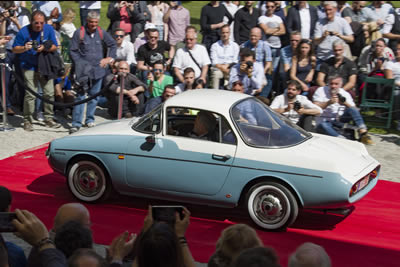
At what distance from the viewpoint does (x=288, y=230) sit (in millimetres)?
8266

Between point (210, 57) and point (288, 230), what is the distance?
6.56 meters

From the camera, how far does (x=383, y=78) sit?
43.3ft

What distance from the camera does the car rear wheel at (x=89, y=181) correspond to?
8.87 metres

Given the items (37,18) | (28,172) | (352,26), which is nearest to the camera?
(28,172)

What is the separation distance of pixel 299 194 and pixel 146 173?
1.92 meters

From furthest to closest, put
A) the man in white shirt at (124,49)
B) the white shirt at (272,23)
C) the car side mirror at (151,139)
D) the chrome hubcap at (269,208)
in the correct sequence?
1. the white shirt at (272,23)
2. the man in white shirt at (124,49)
3. the car side mirror at (151,139)
4. the chrome hubcap at (269,208)

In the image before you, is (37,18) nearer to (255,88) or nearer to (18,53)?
(18,53)

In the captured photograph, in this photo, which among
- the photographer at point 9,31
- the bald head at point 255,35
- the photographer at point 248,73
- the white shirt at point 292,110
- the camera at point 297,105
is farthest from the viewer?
the bald head at point 255,35

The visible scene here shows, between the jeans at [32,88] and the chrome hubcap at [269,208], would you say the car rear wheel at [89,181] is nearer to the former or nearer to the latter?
the chrome hubcap at [269,208]

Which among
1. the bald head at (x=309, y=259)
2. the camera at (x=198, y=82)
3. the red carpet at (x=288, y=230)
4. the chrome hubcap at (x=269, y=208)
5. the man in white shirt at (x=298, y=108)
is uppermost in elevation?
the bald head at (x=309, y=259)

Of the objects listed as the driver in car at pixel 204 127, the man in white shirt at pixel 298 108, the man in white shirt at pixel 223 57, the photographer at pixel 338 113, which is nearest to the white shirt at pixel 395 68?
the photographer at pixel 338 113

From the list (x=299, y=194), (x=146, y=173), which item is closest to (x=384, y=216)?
(x=299, y=194)

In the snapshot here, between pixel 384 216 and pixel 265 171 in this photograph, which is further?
pixel 384 216

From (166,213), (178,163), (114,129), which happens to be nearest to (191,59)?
(114,129)
